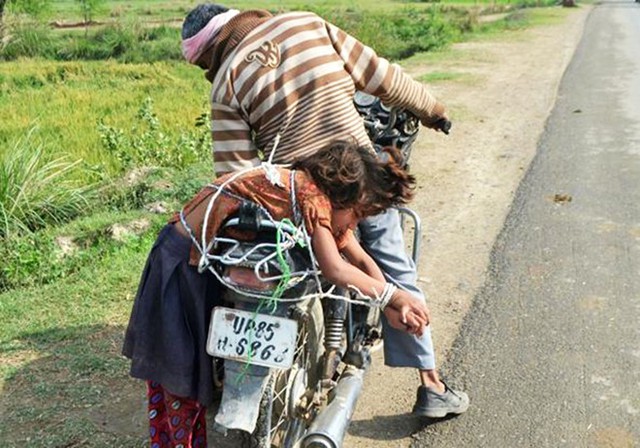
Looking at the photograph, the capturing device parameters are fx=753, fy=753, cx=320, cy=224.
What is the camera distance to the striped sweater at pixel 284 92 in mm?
2762

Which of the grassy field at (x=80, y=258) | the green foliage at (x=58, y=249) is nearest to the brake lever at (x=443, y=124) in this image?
the grassy field at (x=80, y=258)

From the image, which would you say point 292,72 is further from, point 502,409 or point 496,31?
point 496,31

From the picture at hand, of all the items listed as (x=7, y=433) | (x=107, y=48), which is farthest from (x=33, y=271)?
(x=107, y=48)

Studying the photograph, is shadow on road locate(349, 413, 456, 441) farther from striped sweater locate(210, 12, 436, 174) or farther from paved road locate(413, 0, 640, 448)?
striped sweater locate(210, 12, 436, 174)

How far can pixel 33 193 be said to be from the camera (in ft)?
20.5

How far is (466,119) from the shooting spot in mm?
8992

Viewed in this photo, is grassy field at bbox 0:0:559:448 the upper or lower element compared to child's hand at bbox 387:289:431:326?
lower

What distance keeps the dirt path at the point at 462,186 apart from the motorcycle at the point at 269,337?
20.8 inches

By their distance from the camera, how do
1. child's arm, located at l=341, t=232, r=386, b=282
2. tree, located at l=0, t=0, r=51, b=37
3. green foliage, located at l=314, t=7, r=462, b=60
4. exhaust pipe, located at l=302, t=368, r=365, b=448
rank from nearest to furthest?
exhaust pipe, located at l=302, t=368, r=365, b=448
child's arm, located at l=341, t=232, r=386, b=282
green foliage, located at l=314, t=7, r=462, b=60
tree, located at l=0, t=0, r=51, b=37

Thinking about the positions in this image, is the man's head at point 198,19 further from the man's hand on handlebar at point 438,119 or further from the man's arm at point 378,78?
the man's hand on handlebar at point 438,119

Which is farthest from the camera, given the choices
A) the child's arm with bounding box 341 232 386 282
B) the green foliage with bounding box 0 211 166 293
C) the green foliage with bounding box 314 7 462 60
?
the green foliage with bounding box 314 7 462 60

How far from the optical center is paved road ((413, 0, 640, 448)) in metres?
3.13

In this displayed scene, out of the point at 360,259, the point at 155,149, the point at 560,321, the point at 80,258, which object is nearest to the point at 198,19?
the point at 360,259

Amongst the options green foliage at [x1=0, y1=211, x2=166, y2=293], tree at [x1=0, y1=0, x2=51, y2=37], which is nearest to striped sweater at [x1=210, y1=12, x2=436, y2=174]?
green foliage at [x1=0, y1=211, x2=166, y2=293]
